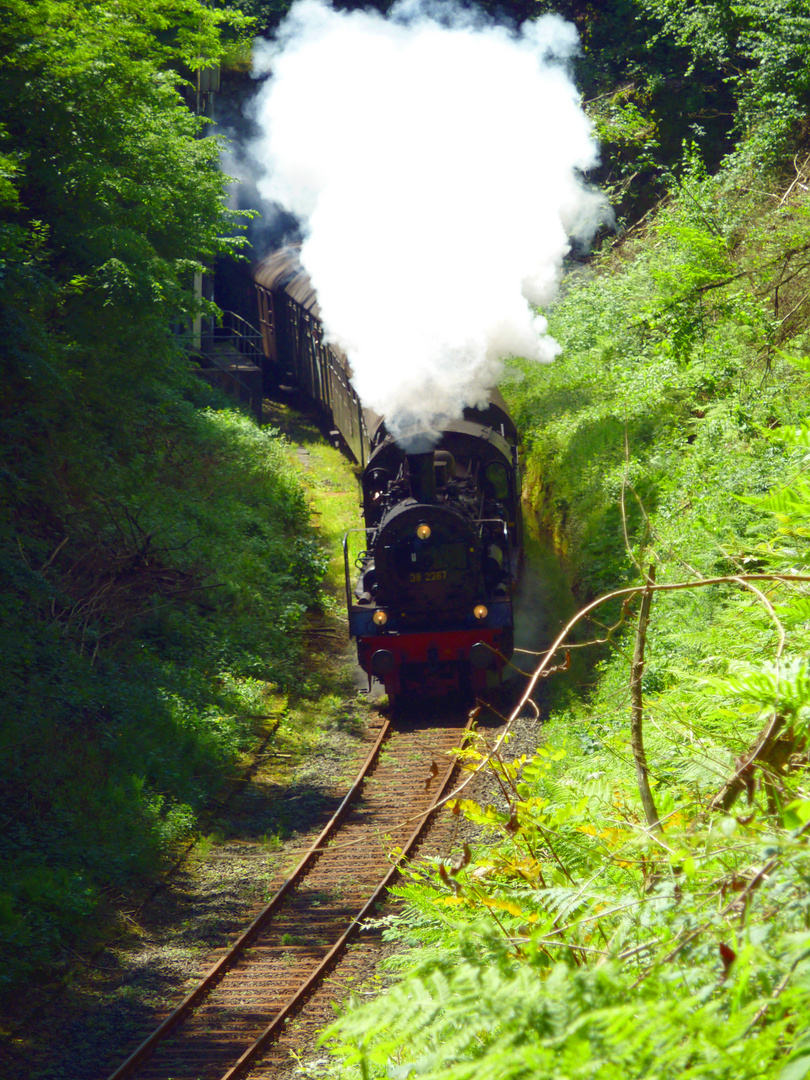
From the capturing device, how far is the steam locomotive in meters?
9.72

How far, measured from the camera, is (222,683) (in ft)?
35.9

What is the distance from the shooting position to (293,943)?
6949mm

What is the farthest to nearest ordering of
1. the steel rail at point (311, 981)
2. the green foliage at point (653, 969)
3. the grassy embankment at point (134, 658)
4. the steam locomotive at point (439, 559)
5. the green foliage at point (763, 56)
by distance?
1. the green foliage at point (763, 56)
2. the steam locomotive at point (439, 559)
3. the grassy embankment at point (134, 658)
4. the steel rail at point (311, 981)
5. the green foliage at point (653, 969)

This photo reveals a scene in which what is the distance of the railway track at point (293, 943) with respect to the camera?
18.8 ft

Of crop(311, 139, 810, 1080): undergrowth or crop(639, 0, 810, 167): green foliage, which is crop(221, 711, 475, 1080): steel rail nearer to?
crop(311, 139, 810, 1080): undergrowth

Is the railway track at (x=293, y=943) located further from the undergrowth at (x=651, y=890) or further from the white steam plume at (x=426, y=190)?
the white steam plume at (x=426, y=190)

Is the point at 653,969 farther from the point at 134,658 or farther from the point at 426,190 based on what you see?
the point at 426,190

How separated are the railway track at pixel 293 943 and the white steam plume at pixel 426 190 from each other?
14.0ft

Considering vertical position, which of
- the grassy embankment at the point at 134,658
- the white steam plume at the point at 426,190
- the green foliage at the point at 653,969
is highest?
the white steam plume at the point at 426,190

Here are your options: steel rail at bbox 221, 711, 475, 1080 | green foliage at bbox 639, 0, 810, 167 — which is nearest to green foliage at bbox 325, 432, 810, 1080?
steel rail at bbox 221, 711, 475, 1080

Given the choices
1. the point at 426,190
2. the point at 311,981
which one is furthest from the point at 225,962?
the point at 426,190

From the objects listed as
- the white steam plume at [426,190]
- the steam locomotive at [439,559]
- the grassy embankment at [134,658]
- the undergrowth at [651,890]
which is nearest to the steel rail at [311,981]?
the undergrowth at [651,890]

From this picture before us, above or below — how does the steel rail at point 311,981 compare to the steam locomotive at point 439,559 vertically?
below

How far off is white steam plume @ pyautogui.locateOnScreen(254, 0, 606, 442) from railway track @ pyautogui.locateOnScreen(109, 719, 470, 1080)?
14.0 feet
